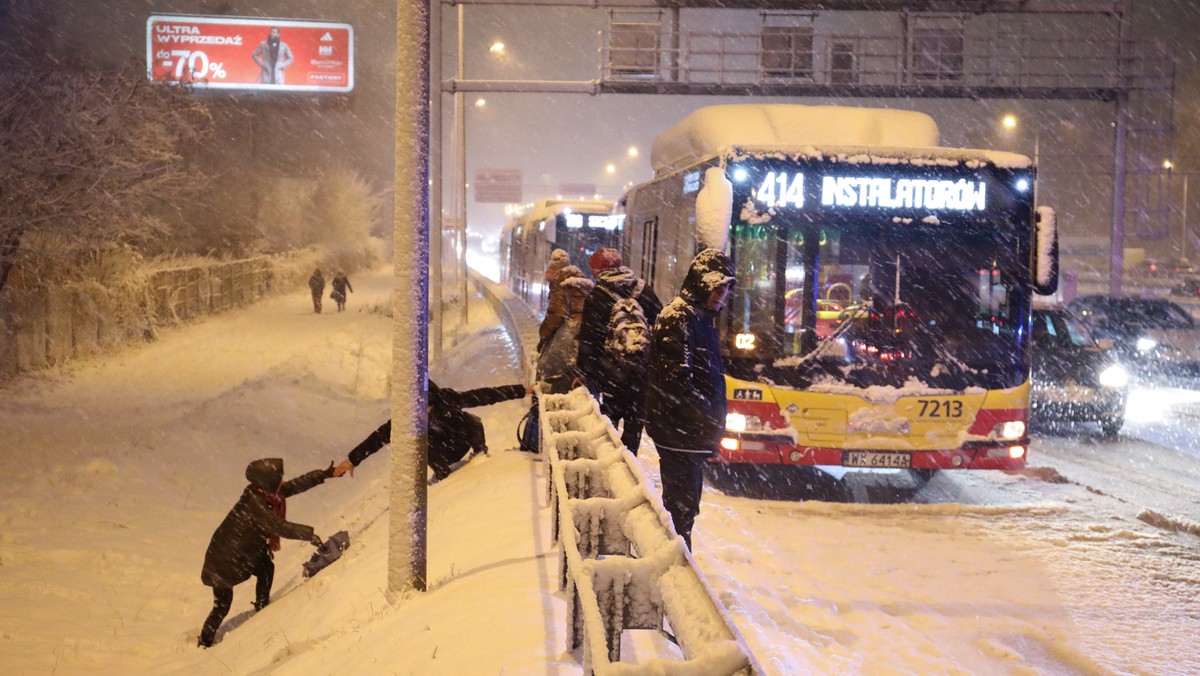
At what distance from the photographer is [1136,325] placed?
22.4 meters

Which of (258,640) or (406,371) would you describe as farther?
(258,640)

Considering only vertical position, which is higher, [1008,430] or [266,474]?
[1008,430]

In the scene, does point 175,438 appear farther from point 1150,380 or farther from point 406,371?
point 1150,380

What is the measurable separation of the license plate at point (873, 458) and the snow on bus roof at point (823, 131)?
8.81 ft

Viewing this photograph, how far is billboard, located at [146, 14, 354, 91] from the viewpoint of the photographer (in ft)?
140

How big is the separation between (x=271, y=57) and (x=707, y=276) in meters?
40.8

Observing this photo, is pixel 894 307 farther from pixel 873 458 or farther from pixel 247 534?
pixel 247 534

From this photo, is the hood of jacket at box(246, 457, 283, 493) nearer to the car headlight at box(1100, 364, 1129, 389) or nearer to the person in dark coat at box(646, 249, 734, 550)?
the person in dark coat at box(646, 249, 734, 550)

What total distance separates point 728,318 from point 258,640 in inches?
189

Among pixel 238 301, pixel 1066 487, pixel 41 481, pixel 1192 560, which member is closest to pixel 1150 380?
pixel 1066 487

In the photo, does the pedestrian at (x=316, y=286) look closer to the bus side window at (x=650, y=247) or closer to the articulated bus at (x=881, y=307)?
the bus side window at (x=650, y=247)

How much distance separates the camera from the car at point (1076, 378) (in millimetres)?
14477

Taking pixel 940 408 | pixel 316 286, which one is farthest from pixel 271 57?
pixel 940 408

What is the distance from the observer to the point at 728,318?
10117 millimetres
